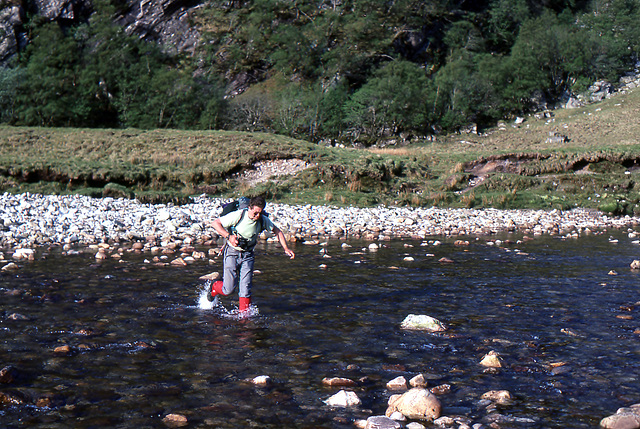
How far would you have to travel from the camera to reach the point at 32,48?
260 ft

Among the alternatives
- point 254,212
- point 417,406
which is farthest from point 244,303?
point 417,406

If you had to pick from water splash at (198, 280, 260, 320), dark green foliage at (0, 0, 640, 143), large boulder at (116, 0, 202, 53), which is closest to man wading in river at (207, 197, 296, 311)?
water splash at (198, 280, 260, 320)

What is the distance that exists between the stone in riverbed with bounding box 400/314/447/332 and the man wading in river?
2.07m

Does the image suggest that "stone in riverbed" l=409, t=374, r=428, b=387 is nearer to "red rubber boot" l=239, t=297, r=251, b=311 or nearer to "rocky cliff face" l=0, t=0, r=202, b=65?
"red rubber boot" l=239, t=297, r=251, b=311

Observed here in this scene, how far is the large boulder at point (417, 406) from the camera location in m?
5.37

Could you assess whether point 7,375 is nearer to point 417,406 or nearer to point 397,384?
point 397,384

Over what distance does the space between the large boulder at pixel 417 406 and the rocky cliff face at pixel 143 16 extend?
94.9m

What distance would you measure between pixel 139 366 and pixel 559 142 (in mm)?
57931

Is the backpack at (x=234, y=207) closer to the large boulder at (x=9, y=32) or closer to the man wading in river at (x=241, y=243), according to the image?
the man wading in river at (x=241, y=243)

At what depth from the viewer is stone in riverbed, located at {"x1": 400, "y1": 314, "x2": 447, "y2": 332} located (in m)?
8.44

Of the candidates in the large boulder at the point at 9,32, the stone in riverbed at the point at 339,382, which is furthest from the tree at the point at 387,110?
the stone in riverbed at the point at 339,382

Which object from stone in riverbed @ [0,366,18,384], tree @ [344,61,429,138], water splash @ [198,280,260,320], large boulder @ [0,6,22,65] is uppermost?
large boulder @ [0,6,22,65]

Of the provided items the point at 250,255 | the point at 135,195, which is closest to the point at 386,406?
the point at 250,255

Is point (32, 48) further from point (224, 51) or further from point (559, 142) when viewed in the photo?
point (559, 142)
